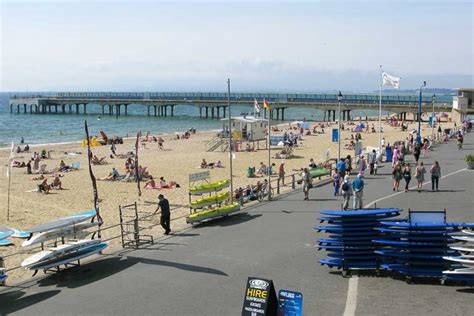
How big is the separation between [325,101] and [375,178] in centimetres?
6636

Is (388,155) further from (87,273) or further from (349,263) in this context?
(87,273)

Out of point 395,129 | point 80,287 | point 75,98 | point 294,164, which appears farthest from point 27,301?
point 75,98

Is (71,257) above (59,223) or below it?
below

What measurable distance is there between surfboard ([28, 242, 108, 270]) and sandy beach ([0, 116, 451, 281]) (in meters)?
1.54

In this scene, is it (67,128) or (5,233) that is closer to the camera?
(5,233)

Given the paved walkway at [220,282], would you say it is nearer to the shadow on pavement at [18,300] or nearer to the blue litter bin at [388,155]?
the shadow on pavement at [18,300]

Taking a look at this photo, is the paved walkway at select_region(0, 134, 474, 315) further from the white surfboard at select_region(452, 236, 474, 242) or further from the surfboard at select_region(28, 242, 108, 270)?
the white surfboard at select_region(452, 236, 474, 242)

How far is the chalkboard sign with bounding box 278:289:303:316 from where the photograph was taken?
737cm

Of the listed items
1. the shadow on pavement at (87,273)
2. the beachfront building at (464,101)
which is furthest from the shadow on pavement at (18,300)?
the beachfront building at (464,101)

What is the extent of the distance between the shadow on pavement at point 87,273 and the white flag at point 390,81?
75.0 feet

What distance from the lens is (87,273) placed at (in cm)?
1178

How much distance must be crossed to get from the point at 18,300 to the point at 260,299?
5370mm

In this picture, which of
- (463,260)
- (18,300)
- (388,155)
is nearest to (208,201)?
(18,300)

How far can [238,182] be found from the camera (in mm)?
27234
